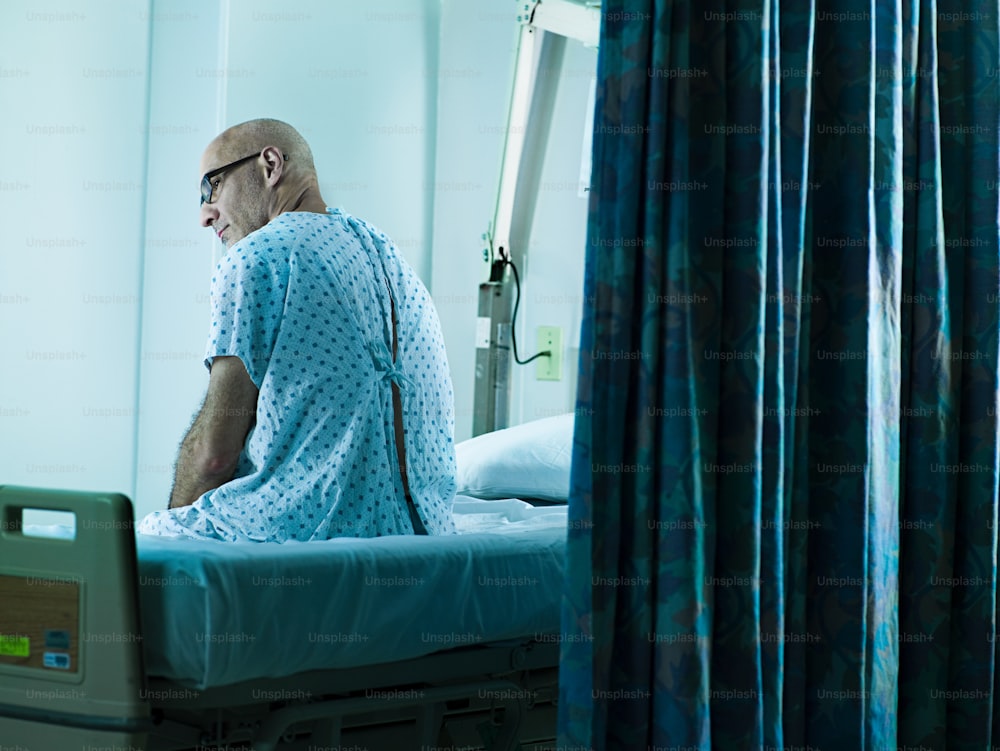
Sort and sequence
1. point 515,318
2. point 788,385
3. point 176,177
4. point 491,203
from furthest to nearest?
1. point 491,203
2. point 176,177
3. point 515,318
4. point 788,385

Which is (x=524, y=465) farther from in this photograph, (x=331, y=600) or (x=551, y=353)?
(x=331, y=600)

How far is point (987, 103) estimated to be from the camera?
206 cm

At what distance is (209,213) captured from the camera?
2389 mm

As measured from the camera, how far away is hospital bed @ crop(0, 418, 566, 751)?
150 centimetres

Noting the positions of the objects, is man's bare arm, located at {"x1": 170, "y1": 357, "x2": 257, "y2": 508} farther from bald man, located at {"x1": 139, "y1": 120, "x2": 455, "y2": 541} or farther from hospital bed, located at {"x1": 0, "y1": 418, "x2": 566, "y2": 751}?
hospital bed, located at {"x1": 0, "y1": 418, "x2": 566, "y2": 751}

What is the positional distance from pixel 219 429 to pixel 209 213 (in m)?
0.65

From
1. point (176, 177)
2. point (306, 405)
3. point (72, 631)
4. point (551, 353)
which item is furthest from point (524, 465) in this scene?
point (176, 177)

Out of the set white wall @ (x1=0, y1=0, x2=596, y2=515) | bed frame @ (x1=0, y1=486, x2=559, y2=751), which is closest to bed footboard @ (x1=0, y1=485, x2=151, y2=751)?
bed frame @ (x1=0, y1=486, x2=559, y2=751)

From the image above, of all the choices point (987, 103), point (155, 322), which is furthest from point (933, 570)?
point (155, 322)

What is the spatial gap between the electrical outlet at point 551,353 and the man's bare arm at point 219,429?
5.98ft

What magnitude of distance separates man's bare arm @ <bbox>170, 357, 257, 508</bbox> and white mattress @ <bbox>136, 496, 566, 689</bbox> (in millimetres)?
230

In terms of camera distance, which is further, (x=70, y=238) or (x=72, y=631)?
(x=70, y=238)

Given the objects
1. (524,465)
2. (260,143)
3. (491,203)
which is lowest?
(524,465)

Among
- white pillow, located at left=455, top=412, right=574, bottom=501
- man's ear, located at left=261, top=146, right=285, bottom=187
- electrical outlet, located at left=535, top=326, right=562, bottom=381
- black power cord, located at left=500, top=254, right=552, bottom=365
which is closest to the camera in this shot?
man's ear, located at left=261, top=146, right=285, bottom=187
